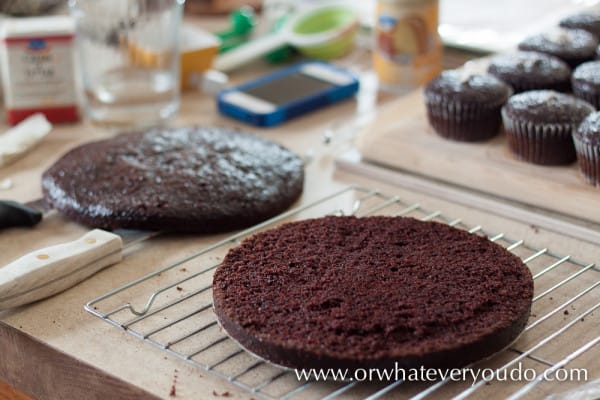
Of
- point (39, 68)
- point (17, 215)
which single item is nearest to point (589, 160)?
point (17, 215)

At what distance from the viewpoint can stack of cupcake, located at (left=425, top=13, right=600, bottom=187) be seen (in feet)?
4.75

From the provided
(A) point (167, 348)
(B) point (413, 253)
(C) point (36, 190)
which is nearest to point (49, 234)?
(C) point (36, 190)

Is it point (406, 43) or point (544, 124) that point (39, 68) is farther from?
point (544, 124)

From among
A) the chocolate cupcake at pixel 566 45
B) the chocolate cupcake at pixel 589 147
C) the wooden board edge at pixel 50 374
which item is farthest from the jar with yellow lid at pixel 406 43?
the wooden board edge at pixel 50 374

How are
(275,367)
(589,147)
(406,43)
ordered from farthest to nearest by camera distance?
(406,43), (589,147), (275,367)

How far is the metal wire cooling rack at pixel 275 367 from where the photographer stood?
995mm

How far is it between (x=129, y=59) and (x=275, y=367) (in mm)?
1002

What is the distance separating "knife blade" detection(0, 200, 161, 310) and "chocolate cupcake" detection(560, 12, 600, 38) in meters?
1.15

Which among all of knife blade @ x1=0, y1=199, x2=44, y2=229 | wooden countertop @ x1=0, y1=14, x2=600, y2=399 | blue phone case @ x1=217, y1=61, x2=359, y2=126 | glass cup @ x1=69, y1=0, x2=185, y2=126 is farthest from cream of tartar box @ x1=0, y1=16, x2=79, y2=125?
knife blade @ x1=0, y1=199, x2=44, y2=229

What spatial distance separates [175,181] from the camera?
1.43 metres

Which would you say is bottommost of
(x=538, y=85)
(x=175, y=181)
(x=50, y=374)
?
(x=50, y=374)

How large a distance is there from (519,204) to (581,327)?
1.25 ft

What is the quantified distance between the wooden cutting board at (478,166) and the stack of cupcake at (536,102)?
0.02 metres

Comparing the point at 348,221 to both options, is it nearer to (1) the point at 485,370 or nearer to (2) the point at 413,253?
(2) the point at 413,253
